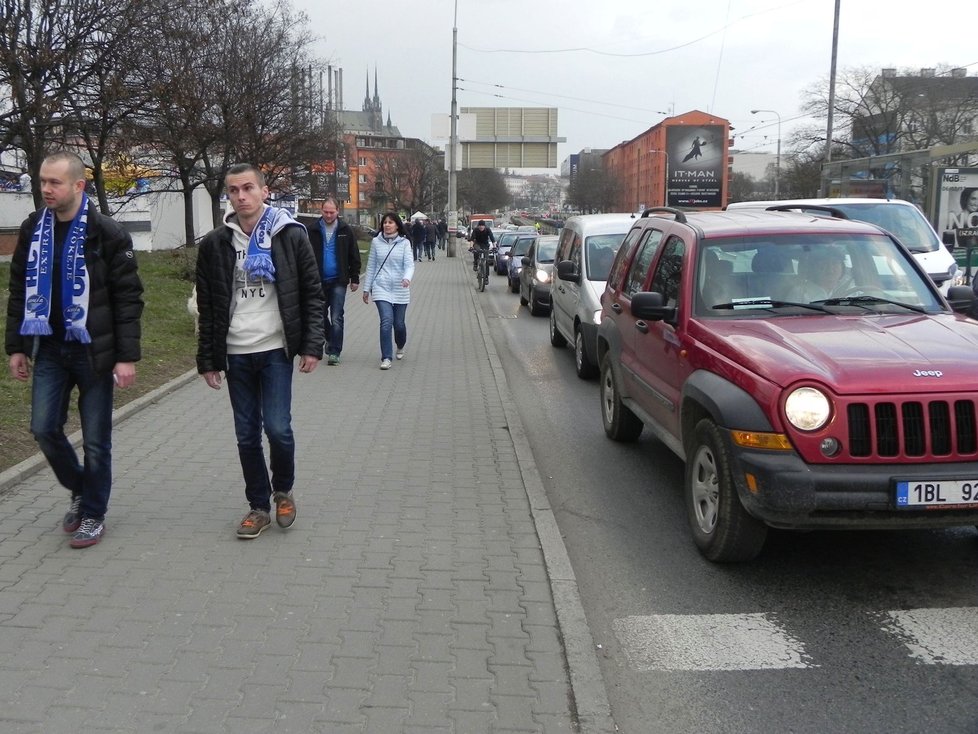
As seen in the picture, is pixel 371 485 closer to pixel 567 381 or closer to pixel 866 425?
pixel 866 425

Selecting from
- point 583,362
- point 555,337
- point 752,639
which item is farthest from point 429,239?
point 752,639

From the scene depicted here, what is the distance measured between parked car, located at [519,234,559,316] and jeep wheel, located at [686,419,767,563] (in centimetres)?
1259

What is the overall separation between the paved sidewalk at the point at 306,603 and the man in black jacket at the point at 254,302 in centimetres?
83

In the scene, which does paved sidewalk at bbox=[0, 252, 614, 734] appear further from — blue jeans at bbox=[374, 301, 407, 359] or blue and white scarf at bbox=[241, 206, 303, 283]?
blue jeans at bbox=[374, 301, 407, 359]

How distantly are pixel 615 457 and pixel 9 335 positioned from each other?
4411 millimetres

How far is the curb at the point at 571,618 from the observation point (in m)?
3.52

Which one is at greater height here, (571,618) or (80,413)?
(80,413)

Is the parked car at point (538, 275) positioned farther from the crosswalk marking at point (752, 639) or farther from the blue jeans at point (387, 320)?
the crosswalk marking at point (752, 639)

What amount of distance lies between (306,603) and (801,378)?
7.90ft

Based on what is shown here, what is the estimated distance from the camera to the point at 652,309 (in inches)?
232

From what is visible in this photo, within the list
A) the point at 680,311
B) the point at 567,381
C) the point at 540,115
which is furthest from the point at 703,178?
the point at 680,311

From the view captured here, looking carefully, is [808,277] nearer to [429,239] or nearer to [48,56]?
[48,56]

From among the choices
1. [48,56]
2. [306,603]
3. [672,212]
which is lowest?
[306,603]

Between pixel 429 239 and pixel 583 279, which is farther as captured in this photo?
pixel 429 239
